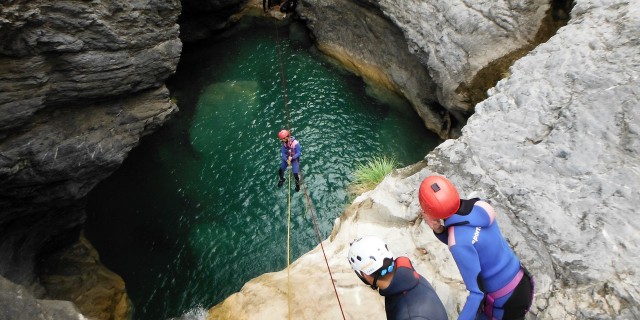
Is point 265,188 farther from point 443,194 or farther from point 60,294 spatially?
point 443,194

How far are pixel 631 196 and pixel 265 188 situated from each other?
33.8 ft

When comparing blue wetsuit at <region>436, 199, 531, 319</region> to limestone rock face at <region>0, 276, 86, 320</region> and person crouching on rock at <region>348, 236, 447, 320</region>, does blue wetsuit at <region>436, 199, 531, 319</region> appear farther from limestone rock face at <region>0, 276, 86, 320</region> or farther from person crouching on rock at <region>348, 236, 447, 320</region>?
limestone rock face at <region>0, 276, 86, 320</region>

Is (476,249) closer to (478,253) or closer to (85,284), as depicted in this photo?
(478,253)

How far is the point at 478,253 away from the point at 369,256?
4.10ft

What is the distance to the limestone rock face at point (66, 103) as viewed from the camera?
890 centimetres

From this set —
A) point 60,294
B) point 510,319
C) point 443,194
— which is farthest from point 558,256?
point 60,294

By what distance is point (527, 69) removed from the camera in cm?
960

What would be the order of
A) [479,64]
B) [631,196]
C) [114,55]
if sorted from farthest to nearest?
[479,64] < [114,55] < [631,196]

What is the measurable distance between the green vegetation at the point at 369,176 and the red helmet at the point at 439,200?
7711 millimetres

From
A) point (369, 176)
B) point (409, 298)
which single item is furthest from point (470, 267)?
point (369, 176)

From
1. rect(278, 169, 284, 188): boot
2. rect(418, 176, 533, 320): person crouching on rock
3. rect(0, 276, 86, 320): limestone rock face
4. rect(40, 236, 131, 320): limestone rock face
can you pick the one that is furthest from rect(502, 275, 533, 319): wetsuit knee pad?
rect(40, 236, 131, 320): limestone rock face

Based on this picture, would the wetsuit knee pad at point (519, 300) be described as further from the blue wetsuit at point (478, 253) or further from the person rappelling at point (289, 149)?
the person rappelling at point (289, 149)

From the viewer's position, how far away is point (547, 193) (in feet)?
23.5

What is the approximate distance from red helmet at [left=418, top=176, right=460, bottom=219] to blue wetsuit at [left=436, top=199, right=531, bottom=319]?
0.13 metres
